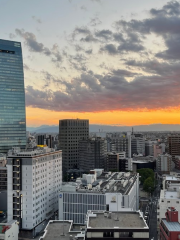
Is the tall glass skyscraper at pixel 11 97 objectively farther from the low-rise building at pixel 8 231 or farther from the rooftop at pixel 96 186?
the low-rise building at pixel 8 231

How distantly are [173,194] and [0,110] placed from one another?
329 feet

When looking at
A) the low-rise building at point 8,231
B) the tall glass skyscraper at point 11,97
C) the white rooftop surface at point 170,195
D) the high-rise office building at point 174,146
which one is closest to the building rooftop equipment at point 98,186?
the white rooftop surface at point 170,195

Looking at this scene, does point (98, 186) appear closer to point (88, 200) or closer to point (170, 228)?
point (88, 200)

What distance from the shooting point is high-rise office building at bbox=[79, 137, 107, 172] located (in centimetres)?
12925

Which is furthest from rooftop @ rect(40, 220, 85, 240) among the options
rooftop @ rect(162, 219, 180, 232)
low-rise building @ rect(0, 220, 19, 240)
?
rooftop @ rect(162, 219, 180, 232)

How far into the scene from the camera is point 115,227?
34.1m

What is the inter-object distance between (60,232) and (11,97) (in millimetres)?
106416

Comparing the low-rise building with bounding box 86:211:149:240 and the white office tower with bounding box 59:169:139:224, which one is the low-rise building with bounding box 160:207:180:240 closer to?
the low-rise building with bounding box 86:211:149:240

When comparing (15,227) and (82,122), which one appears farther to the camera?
(82,122)

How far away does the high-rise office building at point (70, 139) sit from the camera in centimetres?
14275

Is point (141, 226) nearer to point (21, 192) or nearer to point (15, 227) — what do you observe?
point (15, 227)

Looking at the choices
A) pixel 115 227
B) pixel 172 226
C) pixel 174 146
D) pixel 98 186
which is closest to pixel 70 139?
pixel 174 146

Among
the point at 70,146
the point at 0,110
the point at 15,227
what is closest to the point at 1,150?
the point at 0,110

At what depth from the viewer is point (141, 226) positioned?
117 feet
